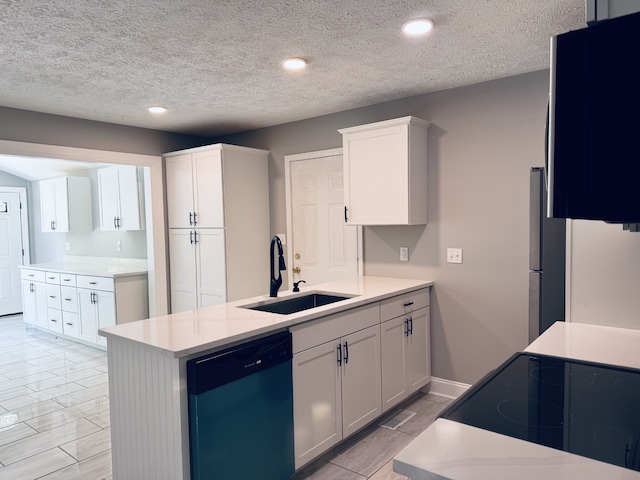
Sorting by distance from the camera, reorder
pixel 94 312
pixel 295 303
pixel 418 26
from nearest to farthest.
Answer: pixel 418 26
pixel 295 303
pixel 94 312

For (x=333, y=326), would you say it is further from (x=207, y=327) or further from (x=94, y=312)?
(x=94, y=312)

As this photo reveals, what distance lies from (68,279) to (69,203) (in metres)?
1.31

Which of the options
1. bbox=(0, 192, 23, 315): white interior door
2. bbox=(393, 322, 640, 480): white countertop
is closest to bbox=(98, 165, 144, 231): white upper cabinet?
bbox=(0, 192, 23, 315): white interior door

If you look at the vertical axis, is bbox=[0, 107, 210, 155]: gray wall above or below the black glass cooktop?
above

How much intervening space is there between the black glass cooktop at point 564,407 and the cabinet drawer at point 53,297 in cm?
548

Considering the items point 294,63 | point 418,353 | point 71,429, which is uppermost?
point 294,63

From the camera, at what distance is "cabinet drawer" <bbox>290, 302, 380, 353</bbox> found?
93.9 inches

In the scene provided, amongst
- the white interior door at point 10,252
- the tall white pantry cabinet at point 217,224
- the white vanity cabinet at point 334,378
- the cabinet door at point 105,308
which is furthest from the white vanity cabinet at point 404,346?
the white interior door at point 10,252

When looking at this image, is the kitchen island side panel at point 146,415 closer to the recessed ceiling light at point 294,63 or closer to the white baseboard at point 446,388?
the recessed ceiling light at point 294,63

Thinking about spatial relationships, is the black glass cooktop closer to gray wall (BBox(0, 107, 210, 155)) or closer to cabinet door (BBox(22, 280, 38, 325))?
gray wall (BBox(0, 107, 210, 155))

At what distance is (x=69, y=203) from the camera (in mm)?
6105

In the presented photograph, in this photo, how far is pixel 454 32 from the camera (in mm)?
2369

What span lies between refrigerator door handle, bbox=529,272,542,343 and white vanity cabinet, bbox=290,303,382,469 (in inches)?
38.0

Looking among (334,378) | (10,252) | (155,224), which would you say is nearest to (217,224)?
(155,224)
